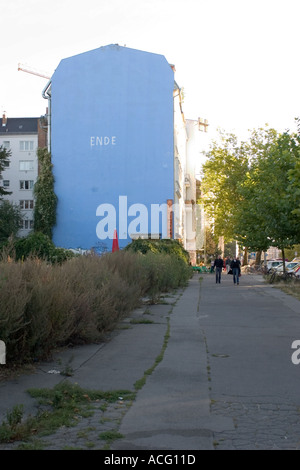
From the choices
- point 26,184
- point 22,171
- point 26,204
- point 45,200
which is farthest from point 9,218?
point 45,200

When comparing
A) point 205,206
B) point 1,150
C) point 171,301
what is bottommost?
point 171,301

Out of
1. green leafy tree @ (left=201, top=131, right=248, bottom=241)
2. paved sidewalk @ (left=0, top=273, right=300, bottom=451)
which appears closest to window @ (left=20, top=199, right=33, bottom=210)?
green leafy tree @ (left=201, top=131, right=248, bottom=241)

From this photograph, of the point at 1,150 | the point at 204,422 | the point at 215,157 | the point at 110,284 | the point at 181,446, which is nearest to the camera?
the point at 181,446

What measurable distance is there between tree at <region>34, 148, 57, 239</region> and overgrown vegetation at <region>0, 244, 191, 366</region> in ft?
107

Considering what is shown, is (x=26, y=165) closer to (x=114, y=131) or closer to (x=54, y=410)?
(x=114, y=131)

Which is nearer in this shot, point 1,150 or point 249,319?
point 249,319

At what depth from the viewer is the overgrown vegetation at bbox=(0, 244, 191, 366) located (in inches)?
310

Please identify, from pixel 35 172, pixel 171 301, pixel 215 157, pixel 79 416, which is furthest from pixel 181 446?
pixel 35 172

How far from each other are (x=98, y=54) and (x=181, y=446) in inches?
1752

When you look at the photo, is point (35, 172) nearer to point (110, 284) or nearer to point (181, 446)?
point (110, 284)

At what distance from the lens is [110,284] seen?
12781 mm

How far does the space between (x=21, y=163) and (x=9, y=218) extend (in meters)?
15.8

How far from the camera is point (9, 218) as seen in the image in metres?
60.9

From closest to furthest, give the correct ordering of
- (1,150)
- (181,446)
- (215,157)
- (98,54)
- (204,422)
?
(181,446) < (204,422) < (98,54) < (1,150) < (215,157)
